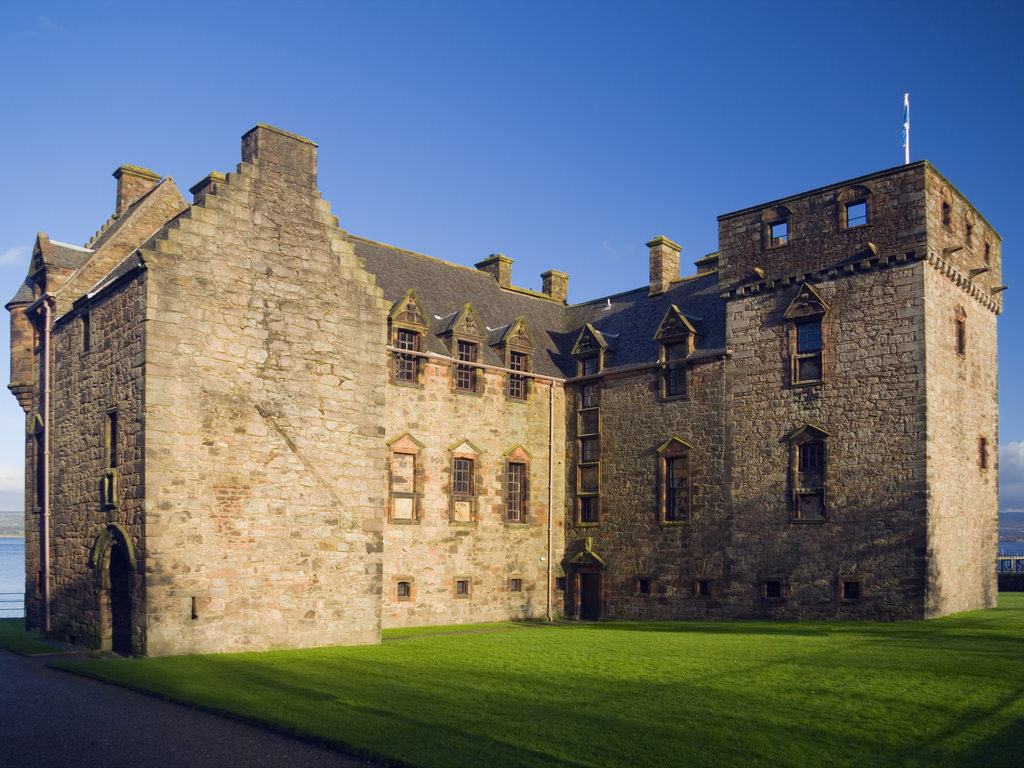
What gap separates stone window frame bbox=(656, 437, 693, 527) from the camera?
98.8 feet

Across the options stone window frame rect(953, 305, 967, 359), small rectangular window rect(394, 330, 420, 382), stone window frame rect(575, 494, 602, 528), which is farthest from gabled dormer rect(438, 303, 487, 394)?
stone window frame rect(953, 305, 967, 359)

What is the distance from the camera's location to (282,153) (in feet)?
72.0

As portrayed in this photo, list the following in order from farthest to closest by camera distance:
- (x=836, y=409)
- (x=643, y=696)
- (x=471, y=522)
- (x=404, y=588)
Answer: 1. (x=471, y=522)
2. (x=404, y=588)
3. (x=836, y=409)
4. (x=643, y=696)

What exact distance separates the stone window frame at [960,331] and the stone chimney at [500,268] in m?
18.3

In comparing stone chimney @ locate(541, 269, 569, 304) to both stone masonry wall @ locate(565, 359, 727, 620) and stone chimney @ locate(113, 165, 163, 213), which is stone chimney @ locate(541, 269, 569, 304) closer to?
stone masonry wall @ locate(565, 359, 727, 620)

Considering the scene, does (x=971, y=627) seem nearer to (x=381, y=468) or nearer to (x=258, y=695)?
(x=381, y=468)

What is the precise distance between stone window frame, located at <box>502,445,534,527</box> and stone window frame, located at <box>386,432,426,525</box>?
3923mm

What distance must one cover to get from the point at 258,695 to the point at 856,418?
749 inches

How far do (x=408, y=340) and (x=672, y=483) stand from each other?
34.0ft

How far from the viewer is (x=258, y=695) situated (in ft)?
47.3

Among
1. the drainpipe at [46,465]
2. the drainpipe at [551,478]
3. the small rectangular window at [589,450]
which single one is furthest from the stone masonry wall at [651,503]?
the drainpipe at [46,465]

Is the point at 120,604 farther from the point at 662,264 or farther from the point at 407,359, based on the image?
the point at 662,264

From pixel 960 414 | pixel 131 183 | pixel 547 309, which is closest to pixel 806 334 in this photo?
pixel 960 414

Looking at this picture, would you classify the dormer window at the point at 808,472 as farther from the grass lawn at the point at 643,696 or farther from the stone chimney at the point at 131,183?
the stone chimney at the point at 131,183
